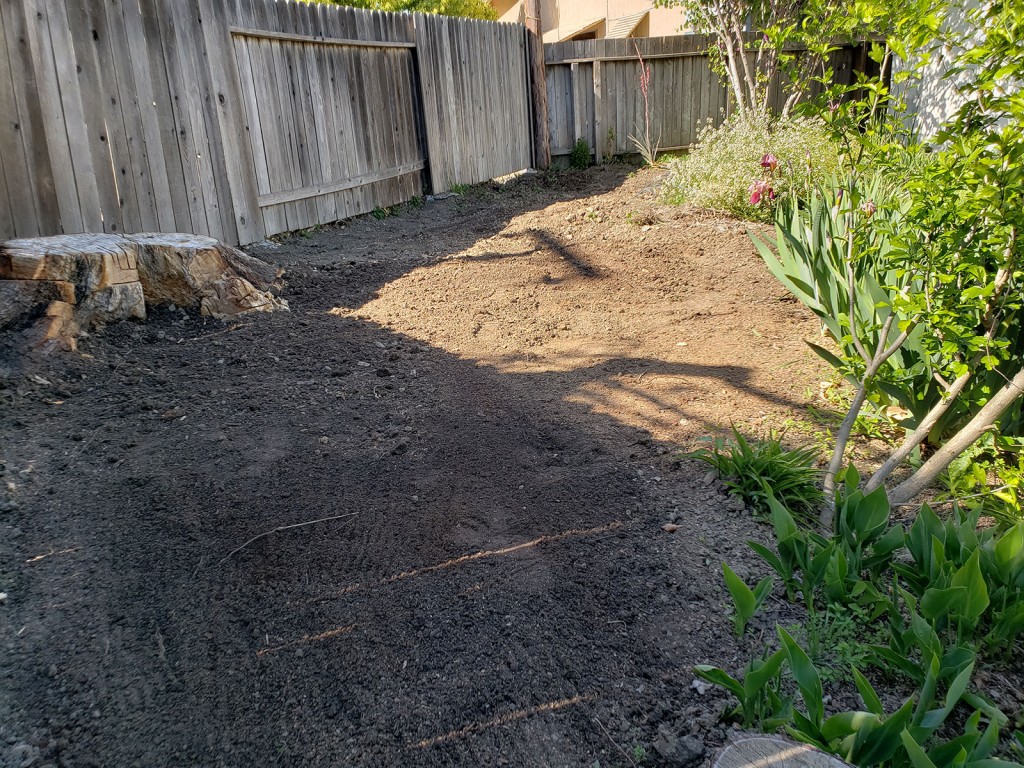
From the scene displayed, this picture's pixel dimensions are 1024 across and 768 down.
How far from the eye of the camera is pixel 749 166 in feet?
23.8

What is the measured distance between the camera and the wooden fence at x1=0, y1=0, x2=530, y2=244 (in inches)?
188

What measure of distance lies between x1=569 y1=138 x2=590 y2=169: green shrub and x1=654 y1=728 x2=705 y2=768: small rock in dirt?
11698 millimetres

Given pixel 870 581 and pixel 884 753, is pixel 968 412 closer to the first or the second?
pixel 870 581

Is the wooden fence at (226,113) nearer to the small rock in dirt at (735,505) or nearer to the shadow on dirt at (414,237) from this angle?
the shadow on dirt at (414,237)

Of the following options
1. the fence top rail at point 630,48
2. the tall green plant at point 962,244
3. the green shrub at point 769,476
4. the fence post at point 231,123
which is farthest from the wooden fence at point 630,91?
the green shrub at point 769,476

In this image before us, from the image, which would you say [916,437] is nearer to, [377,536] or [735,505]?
[735,505]

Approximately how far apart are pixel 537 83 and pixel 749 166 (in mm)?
5731

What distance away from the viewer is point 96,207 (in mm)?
5156

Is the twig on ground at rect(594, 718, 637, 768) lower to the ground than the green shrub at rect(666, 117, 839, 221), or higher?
lower

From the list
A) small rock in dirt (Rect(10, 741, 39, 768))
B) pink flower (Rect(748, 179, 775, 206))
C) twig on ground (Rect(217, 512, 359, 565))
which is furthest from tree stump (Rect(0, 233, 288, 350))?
pink flower (Rect(748, 179, 775, 206))

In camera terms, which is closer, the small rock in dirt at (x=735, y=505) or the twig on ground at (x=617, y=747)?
the twig on ground at (x=617, y=747)

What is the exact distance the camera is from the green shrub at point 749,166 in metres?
7.08

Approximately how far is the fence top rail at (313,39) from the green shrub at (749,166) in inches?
150

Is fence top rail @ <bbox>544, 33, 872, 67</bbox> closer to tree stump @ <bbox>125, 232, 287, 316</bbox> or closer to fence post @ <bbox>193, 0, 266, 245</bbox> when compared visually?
fence post @ <bbox>193, 0, 266, 245</bbox>
